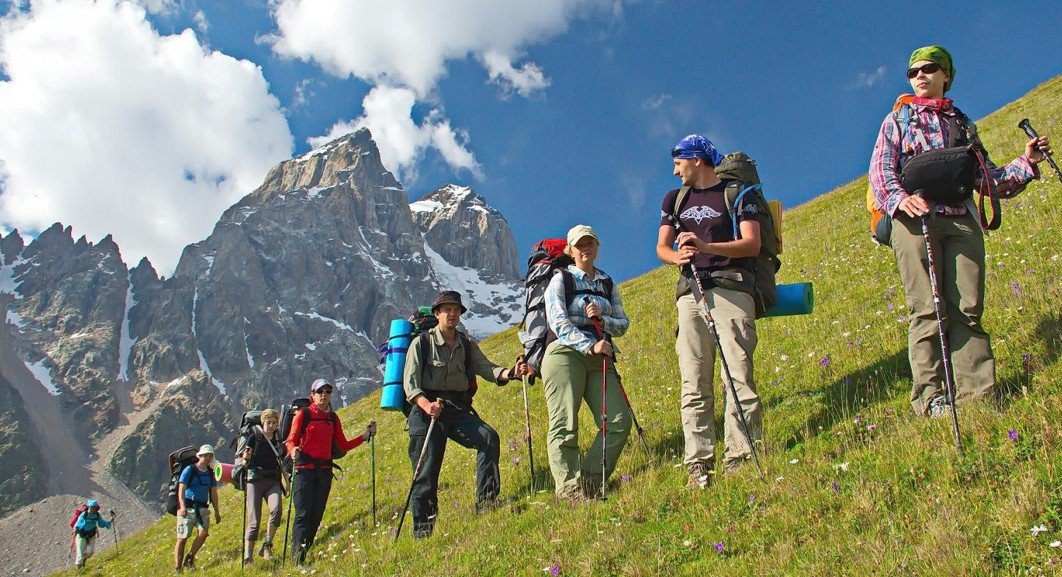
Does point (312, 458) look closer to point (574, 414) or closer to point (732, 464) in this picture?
point (574, 414)

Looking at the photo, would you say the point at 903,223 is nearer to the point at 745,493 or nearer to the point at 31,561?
the point at 745,493

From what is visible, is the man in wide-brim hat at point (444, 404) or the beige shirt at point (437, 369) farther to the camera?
the beige shirt at point (437, 369)

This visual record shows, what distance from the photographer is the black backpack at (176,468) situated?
1684 cm

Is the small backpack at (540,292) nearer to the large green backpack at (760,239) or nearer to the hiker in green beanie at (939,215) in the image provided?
the large green backpack at (760,239)

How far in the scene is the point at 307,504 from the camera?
11211 millimetres

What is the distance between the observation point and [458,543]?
751cm

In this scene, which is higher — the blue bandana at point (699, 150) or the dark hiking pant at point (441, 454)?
the blue bandana at point (699, 150)

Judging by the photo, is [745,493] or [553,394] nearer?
[745,493]

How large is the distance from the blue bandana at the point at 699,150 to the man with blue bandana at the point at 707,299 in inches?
0.4

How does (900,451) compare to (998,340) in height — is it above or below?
below

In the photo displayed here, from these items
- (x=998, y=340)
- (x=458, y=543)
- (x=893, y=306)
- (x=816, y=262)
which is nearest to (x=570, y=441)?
(x=458, y=543)

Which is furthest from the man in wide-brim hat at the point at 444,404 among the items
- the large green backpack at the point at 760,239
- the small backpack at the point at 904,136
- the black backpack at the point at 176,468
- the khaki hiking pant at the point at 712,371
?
the black backpack at the point at 176,468

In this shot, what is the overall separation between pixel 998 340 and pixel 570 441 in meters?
4.69

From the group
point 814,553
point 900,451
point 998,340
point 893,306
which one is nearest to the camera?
point 814,553
